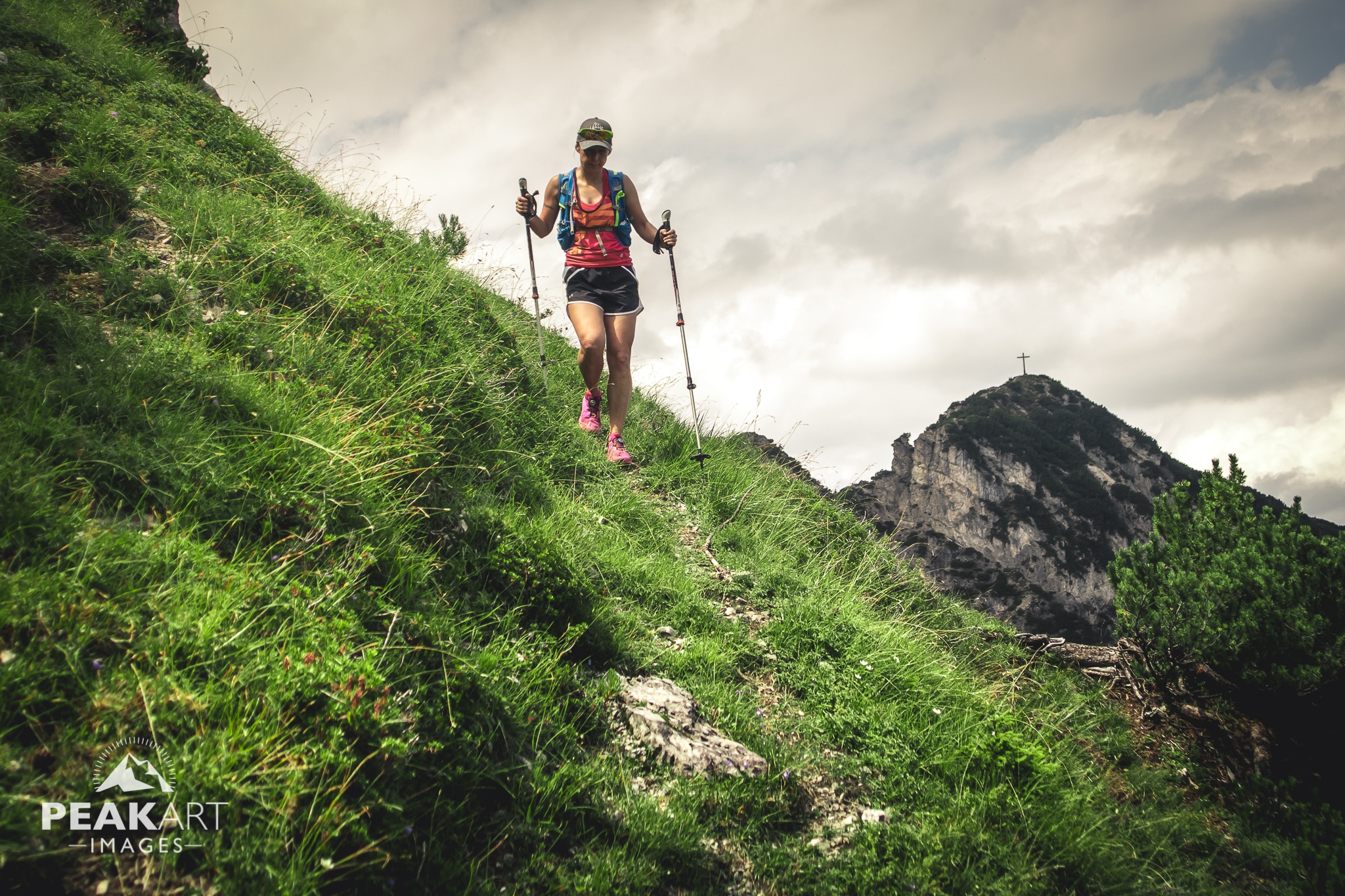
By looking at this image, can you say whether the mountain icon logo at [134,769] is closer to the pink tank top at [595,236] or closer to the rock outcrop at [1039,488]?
the pink tank top at [595,236]

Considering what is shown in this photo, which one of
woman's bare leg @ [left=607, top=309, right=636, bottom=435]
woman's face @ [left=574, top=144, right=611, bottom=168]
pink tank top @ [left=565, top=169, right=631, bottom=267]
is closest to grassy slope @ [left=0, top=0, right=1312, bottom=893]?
woman's bare leg @ [left=607, top=309, right=636, bottom=435]

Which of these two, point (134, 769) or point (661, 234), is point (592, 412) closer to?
point (661, 234)

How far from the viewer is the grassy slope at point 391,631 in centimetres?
208

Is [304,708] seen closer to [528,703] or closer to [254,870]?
[254,870]

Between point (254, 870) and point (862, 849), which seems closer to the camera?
point (254, 870)

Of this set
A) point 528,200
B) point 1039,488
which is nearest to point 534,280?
point 528,200

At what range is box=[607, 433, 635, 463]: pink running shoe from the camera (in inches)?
271

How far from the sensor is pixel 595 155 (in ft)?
21.3

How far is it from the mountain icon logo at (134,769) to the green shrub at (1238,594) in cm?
805

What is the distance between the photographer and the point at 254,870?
1845 millimetres

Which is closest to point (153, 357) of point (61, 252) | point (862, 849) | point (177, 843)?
point (61, 252)

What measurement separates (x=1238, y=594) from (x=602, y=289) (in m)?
7.25

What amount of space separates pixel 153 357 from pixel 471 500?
2008 millimetres

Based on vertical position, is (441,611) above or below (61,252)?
below
